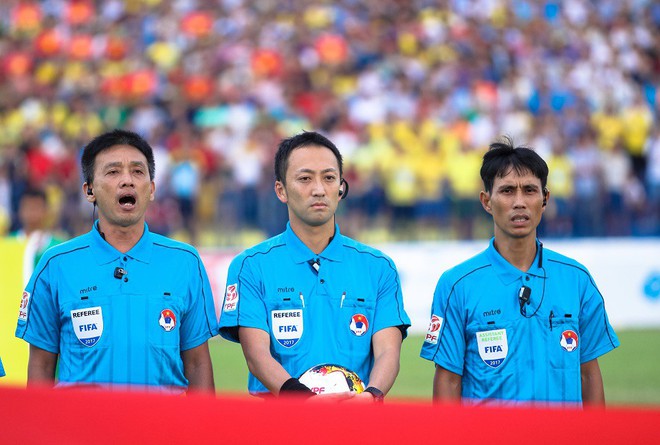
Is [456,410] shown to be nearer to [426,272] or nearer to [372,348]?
[372,348]

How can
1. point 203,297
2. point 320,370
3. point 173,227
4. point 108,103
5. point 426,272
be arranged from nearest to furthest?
point 320,370, point 203,297, point 426,272, point 173,227, point 108,103

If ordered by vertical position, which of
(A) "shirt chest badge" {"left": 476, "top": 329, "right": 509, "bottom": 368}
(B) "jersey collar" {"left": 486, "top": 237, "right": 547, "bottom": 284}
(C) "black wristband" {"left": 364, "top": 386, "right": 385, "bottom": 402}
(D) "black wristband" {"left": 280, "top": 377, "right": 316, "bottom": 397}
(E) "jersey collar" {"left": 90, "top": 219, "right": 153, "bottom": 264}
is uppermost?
(E) "jersey collar" {"left": 90, "top": 219, "right": 153, "bottom": 264}

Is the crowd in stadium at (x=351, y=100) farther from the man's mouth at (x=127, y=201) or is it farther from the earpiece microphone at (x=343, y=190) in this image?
the earpiece microphone at (x=343, y=190)

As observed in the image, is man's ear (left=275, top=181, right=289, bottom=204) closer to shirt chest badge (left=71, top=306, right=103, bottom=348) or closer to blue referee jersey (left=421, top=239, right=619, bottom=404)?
blue referee jersey (left=421, top=239, right=619, bottom=404)

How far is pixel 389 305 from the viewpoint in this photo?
183 inches

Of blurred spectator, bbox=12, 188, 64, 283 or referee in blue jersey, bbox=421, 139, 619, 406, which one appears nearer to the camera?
referee in blue jersey, bbox=421, 139, 619, 406

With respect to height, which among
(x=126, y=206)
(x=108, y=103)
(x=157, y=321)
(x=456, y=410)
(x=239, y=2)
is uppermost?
(x=239, y=2)

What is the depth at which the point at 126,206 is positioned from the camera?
4562 millimetres

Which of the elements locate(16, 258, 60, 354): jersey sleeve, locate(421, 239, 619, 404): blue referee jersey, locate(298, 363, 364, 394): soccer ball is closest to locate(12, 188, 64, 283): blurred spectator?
locate(16, 258, 60, 354): jersey sleeve

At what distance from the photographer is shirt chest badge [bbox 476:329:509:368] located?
177 inches

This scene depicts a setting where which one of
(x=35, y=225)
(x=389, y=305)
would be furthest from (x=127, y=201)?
(x=35, y=225)

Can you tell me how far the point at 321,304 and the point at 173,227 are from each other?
1091 cm

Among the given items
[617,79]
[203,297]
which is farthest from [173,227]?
[203,297]

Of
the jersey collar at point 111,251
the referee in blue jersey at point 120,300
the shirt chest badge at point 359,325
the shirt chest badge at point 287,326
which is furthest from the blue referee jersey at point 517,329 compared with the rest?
the jersey collar at point 111,251
